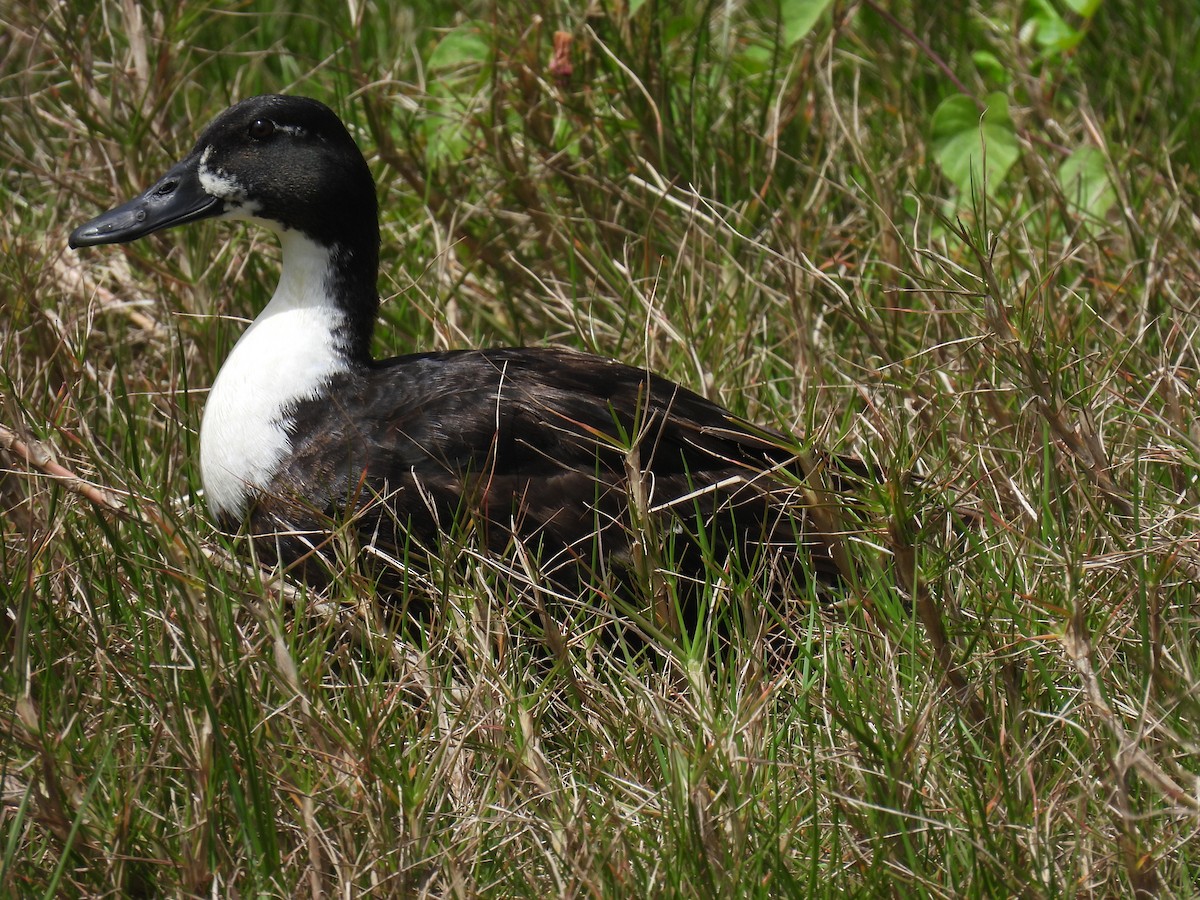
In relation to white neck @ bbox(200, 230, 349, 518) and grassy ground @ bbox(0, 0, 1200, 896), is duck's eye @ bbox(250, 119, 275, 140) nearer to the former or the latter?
white neck @ bbox(200, 230, 349, 518)

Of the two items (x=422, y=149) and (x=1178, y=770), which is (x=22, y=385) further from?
(x=1178, y=770)

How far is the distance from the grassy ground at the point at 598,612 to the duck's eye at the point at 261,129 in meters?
0.53

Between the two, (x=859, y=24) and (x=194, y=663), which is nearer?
(x=194, y=663)

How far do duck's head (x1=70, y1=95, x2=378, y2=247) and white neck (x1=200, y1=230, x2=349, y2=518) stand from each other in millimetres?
72

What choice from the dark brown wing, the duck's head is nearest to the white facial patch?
the duck's head

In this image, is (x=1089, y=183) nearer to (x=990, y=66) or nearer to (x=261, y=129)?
(x=990, y=66)

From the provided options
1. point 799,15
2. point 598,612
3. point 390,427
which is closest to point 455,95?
point 799,15

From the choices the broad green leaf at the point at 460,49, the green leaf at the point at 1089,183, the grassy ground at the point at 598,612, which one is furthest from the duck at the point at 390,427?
the green leaf at the point at 1089,183

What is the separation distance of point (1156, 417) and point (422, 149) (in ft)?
7.71

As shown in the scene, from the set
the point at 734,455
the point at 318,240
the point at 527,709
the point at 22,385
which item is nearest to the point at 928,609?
the point at 527,709

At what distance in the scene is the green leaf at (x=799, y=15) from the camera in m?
3.96

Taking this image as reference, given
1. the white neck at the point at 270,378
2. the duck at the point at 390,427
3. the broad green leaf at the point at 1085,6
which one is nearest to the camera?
the duck at the point at 390,427

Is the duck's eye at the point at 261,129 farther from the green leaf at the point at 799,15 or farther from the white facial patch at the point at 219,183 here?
the green leaf at the point at 799,15

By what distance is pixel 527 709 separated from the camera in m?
2.42
